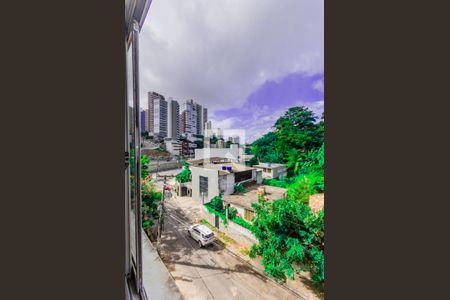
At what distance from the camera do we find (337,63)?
303 mm

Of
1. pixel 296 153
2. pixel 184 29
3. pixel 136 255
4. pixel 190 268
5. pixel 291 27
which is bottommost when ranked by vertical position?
pixel 190 268

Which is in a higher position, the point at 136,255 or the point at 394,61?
the point at 394,61

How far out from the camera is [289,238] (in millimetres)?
1434

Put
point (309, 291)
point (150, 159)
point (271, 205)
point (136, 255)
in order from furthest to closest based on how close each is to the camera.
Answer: point (150, 159) < point (271, 205) < point (309, 291) < point (136, 255)

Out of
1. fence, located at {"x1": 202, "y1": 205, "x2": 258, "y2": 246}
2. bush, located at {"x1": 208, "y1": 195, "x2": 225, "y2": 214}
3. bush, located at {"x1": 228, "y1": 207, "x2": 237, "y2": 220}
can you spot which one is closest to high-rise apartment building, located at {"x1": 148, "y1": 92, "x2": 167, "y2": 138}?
bush, located at {"x1": 208, "y1": 195, "x2": 225, "y2": 214}

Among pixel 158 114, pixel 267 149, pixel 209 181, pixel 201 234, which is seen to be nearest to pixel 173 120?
pixel 158 114

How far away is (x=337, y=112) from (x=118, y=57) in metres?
0.86

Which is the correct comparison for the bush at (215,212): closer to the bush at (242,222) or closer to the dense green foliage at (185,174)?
the bush at (242,222)

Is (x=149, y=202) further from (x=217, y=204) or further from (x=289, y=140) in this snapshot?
(x=289, y=140)

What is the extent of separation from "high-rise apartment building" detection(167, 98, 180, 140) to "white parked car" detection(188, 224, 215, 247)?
139 cm

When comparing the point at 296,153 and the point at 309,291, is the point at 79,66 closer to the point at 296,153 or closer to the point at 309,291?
the point at 296,153

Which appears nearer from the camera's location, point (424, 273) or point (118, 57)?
point (424, 273)

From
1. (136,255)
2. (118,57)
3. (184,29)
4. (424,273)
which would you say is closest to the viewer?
(424,273)

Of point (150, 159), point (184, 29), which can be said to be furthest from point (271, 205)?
point (184, 29)
